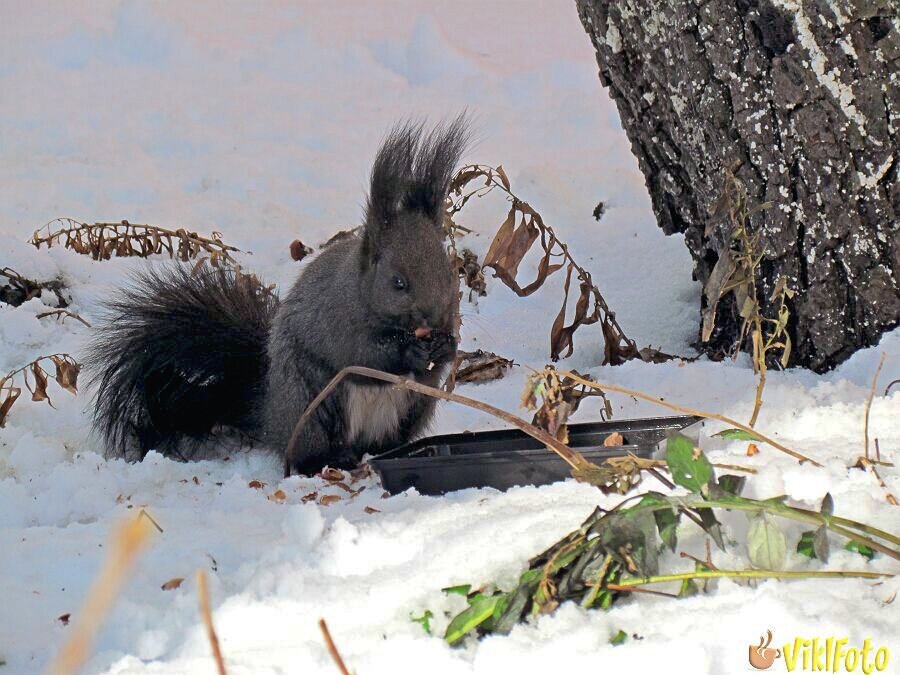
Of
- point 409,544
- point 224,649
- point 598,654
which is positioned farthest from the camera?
point 409,544

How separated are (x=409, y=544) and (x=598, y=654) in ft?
1.51

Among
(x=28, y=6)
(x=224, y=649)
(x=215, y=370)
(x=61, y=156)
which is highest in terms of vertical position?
(x=28, y=6)

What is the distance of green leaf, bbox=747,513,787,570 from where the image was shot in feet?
3.75

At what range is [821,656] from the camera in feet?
3.36

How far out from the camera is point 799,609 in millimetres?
1077

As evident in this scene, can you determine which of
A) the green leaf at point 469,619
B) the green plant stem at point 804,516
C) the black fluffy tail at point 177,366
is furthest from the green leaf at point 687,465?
the black fluffy tail at point 177,366

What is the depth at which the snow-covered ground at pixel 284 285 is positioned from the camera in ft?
3.88

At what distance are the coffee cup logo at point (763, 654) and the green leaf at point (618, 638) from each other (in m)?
0.14

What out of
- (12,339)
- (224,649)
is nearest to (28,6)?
(12,339)

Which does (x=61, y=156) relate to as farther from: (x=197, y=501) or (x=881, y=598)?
(x=881, y=598)

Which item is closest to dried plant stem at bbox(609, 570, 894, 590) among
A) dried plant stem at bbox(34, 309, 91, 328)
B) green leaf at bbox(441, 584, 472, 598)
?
green leaf at bbox(441, 584, 472, 598)

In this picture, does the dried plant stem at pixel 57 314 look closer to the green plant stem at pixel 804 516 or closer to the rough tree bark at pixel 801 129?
the rough tree bark at pixel 801 129

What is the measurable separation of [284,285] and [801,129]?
80.1 inches

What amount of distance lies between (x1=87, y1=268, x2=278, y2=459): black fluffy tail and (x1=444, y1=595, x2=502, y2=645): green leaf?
1607mm
